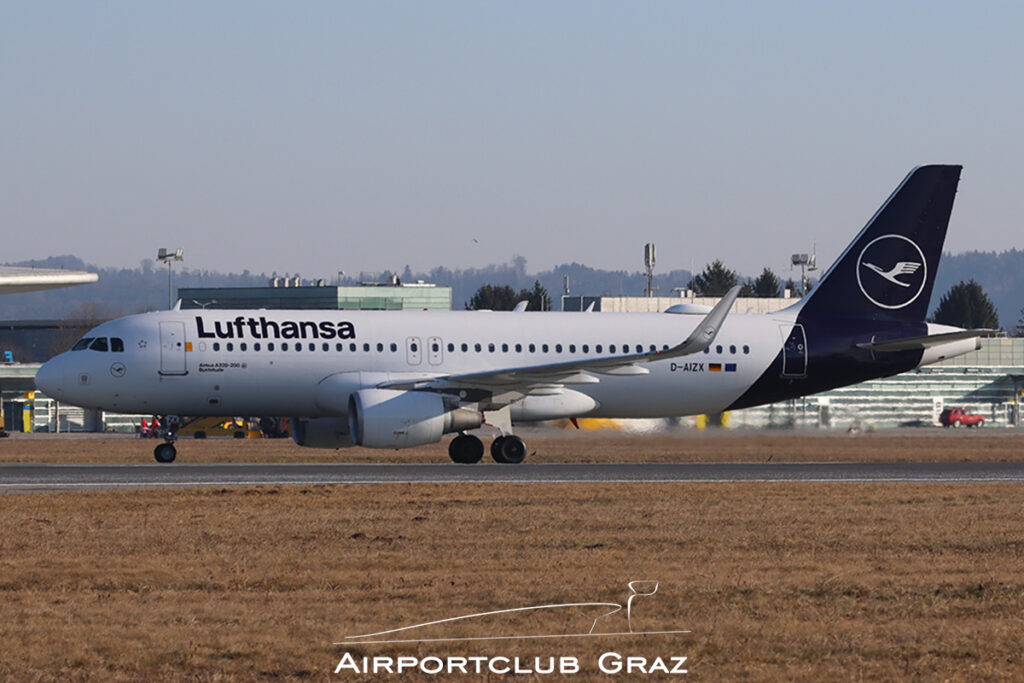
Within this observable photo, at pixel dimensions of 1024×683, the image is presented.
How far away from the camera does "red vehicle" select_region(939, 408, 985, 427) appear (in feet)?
277

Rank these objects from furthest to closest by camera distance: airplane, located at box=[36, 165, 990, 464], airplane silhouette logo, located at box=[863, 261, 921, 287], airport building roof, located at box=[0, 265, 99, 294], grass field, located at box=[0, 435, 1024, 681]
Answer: airport building roof, located at box=[0, 265, 99, 294] → airplane silhouette logo, located at box=[863, 261, 921, 287] → airplane, located at box=[36, 165, 990, 464] → grass field, located at box=[0, 435, 1024, 681]

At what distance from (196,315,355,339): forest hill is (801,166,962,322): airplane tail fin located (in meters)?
13.7

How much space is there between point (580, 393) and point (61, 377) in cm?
1347

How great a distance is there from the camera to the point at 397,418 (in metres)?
34.4

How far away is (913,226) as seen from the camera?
42125mm

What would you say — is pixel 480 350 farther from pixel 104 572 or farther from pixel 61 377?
pixel 104 572

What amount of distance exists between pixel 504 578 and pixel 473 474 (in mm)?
16712

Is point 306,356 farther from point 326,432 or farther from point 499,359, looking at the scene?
point 499,359

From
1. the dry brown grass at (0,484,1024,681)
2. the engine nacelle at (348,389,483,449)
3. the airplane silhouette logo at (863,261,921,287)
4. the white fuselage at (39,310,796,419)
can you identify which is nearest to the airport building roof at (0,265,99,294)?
the white fuselage at (39,310,796,419)

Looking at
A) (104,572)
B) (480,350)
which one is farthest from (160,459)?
(104,572)

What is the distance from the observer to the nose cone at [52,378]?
1447 inches

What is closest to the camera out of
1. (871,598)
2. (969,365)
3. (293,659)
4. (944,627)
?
(293,659)

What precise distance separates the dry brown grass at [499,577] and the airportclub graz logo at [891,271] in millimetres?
17234

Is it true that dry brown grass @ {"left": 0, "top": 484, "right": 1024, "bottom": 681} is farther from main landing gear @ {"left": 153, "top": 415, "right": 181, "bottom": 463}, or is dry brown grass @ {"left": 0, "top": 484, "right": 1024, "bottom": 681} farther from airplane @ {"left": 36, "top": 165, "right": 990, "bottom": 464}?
main landing gear @ {"left": 153, "top": 415, "right": 181, "bottom": 463}
